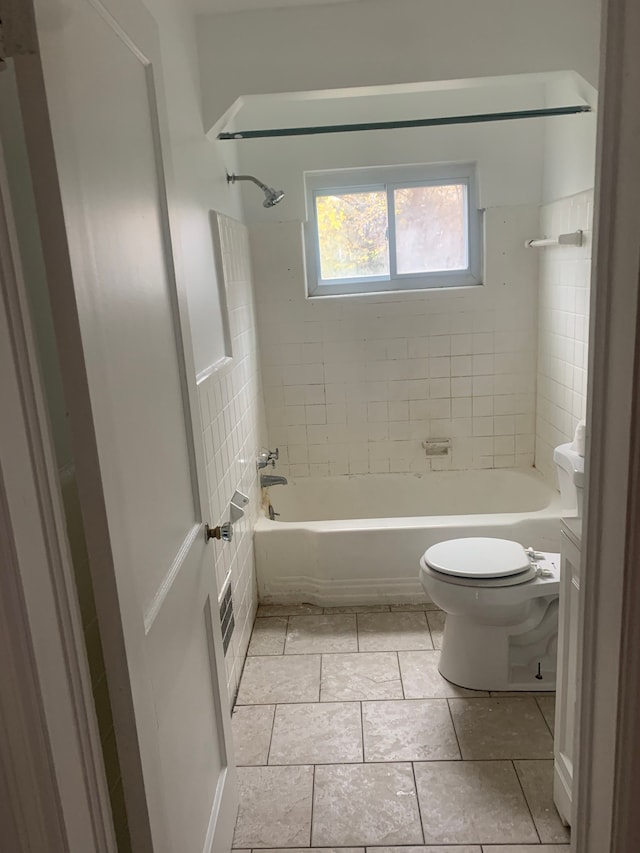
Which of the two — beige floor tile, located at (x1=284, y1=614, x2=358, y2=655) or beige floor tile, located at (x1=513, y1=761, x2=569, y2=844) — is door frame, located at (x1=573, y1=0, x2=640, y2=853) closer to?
beige floor tile, located at (x1=513, y1=761, x2=569, y2=844)

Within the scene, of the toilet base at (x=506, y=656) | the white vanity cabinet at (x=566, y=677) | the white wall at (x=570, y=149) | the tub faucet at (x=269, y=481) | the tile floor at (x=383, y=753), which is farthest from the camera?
the tub faucet at (x=269, y=481)

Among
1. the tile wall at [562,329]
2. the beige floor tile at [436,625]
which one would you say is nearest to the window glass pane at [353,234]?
the tile wall at [562,329]

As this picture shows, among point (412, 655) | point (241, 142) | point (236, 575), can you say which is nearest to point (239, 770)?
point (236, 575)

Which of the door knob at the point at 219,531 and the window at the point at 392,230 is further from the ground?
the window at the point at 392,230

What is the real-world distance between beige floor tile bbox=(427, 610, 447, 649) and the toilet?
0.24 meters

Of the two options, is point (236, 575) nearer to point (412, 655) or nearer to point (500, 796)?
point (412, 655)

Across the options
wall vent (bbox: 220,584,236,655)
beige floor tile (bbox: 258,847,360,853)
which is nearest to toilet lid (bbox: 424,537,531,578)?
wall vent (bbox: 220,584,236,655)

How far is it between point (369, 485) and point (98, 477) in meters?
2.77

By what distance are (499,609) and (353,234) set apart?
7.02 feet

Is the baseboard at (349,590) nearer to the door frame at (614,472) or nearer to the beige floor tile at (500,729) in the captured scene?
the beige floor tile at (500,729)

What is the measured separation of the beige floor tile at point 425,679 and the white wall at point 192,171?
139 centimetres

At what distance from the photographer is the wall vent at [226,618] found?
6.86ft

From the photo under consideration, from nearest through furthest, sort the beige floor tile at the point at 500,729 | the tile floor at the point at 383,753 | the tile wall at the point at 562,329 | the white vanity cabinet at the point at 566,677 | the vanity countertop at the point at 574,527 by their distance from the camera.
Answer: the vanity countertop at the point at 574,527, the white vanity cabinet at the point at 566,677, the tile floor at the point at 383,753, the beige floor tile at the point at 500,729, the tile wall at the point at 562,329

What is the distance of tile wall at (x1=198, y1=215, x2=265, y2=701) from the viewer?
2158 millimetres
